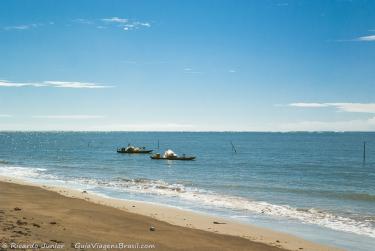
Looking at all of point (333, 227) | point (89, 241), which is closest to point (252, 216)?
point (333, 227)

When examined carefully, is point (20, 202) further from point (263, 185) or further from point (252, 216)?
point (263, 185)

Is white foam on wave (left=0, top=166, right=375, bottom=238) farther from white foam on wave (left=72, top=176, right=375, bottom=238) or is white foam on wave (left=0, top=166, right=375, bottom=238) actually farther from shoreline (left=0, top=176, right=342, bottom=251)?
shoreline (left=0, top=176, right=342, bottom=251)

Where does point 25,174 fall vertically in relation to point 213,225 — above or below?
below

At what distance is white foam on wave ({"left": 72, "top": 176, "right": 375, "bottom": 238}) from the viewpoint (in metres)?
22.7

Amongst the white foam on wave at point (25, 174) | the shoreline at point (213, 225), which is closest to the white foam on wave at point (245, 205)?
the shoreline at point (213, 225)

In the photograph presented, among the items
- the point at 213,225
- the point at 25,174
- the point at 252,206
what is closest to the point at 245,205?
the point at 252,206

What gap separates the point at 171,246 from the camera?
15.3 metres

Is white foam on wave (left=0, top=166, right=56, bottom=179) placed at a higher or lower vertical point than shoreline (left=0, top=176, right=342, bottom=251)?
lower

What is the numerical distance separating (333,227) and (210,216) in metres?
6.61

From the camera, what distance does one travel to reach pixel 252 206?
28.6 meters

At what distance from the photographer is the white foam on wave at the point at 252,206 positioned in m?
22.7

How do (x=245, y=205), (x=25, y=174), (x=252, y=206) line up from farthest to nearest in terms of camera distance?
(x=25, y=174) < (x=245, y=205) < (x=252, y=206)

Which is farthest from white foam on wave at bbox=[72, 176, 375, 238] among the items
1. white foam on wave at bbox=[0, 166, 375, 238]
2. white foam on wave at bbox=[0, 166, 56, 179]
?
white foam on wave at bbox=[0, 166, 56, 179]

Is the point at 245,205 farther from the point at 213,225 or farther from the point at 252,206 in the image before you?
the point at 213,225
